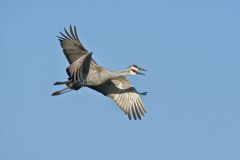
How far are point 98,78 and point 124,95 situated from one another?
2.32 m

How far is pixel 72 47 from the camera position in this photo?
31.9m

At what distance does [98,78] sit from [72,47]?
5.07 ft

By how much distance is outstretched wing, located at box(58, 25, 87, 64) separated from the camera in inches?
1249

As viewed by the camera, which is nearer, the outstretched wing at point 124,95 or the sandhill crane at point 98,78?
the sandhill crane at point 98,78

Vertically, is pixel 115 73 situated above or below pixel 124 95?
above

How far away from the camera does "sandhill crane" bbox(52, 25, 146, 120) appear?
3073 cm

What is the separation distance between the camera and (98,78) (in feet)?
103

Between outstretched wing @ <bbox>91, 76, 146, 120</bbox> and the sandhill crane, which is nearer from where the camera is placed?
the sandhill crane

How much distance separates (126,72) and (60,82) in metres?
2.47

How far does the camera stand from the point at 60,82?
3175cm

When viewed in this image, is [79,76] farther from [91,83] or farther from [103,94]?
[103,94]

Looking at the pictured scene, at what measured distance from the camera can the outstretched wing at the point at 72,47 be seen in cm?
3172

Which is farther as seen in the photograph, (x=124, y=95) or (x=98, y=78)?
(x=124, y=95)

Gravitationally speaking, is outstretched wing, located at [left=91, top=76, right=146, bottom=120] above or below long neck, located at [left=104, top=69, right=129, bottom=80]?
below
